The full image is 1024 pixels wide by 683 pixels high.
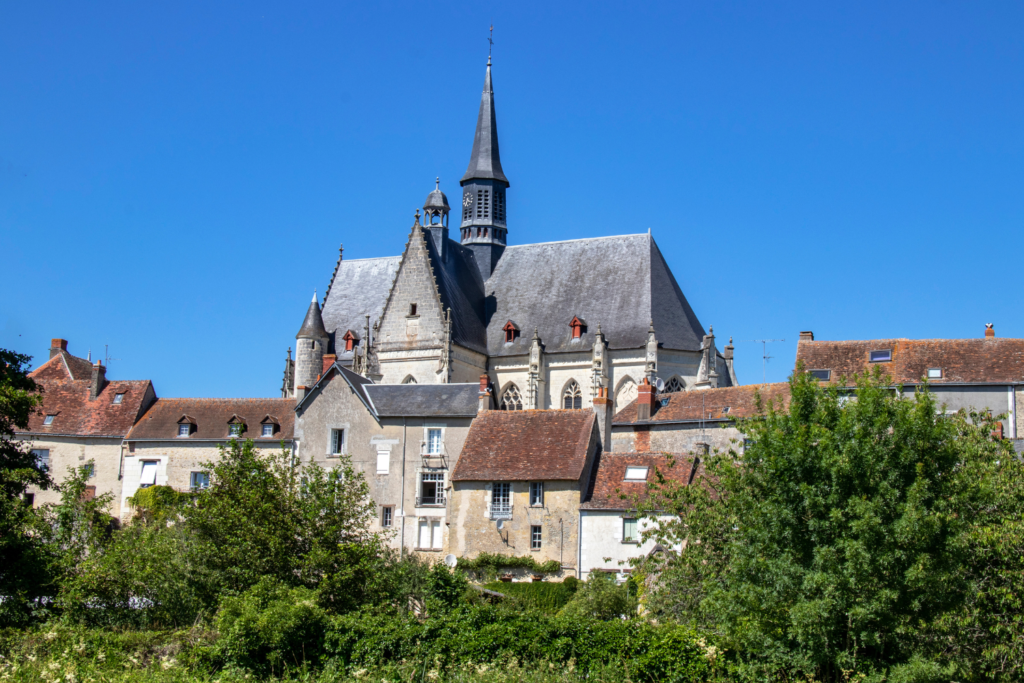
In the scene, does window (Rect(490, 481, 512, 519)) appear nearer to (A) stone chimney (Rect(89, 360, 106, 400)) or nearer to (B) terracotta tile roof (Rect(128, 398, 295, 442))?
(B) terracotta tile roof (Rect(128, 398, 295, 442))

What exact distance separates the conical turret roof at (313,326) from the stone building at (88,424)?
296 inches

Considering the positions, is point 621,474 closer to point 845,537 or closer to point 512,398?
point 845,537

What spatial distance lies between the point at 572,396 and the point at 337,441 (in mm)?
12118

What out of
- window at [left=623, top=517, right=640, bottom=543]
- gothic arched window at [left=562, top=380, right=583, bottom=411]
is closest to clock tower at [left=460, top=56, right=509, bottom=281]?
gothic arched window at [left=562, top=380, right=583, bottom=411]

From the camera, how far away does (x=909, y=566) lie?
43.3ft

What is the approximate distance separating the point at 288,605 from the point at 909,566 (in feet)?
27.8

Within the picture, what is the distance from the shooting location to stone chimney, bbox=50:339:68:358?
37.2 m

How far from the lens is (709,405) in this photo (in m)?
30.0

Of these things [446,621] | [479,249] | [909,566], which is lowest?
[446,621]

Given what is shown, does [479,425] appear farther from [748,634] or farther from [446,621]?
[748,634]

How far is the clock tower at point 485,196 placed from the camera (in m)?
44.6

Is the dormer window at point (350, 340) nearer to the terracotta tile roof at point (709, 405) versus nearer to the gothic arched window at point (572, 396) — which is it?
the gothic arched window at point (572, 396)

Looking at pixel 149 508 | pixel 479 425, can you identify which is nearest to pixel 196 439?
pixel 149 508

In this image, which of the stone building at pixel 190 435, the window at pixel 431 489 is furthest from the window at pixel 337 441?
the stone building at pixel 190 435
